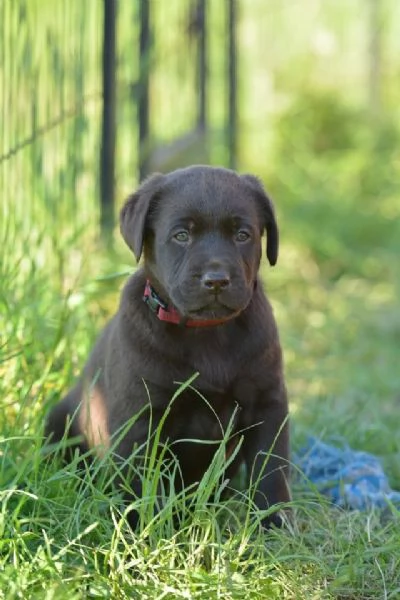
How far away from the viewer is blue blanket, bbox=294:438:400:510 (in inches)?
150

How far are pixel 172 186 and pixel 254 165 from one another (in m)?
7.89

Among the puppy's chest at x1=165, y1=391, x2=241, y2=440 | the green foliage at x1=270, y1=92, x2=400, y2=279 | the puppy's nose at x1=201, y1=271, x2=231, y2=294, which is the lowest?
the green foliage at x1=270, y1=92, x2=400, y2=279

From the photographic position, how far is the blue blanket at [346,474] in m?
3.81

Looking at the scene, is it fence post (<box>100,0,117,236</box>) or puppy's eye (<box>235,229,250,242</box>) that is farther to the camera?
fence post (<box>100,0,117,236</box>)

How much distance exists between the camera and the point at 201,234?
3395 millimetres

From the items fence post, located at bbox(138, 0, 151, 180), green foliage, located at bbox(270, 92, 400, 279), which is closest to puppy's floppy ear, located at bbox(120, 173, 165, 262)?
fence post, located at bbox(138, 0, 151, 180)

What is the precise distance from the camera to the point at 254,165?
1133 centimetres

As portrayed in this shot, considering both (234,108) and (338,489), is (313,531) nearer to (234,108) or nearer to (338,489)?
(338,489)

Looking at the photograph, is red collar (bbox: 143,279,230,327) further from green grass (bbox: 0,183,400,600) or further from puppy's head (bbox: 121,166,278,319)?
green grass (bbox: 0,183,400,600)

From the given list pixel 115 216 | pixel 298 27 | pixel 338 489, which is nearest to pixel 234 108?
pixel 298 27

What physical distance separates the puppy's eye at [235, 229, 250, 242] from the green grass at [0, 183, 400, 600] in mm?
704

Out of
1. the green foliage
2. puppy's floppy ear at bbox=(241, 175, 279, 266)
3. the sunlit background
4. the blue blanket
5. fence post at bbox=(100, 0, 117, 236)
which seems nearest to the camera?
the sunlit background

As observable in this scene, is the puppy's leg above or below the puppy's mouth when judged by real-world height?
below

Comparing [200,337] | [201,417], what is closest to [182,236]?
[200,337]
